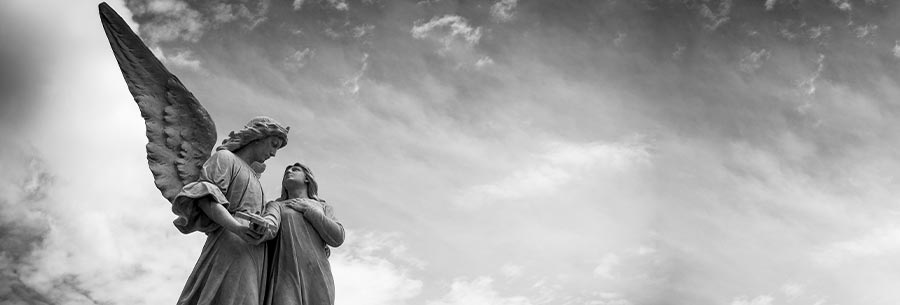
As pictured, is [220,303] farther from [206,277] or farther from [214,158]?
[214,158]

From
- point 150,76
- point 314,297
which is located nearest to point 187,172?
point 150,76

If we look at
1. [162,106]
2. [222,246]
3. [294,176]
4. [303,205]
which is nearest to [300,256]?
[303,205]

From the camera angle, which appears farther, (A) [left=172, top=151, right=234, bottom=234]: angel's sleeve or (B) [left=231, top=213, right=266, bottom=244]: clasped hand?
(A) [left=172, top=151, right=234, bottom=234]: angel's sleeve

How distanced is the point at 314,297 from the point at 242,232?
47.2 inches

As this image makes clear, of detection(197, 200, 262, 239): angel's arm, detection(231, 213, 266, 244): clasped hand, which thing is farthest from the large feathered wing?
detection(231, 213, 266, 244): clasped hand

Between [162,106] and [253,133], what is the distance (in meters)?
1.28

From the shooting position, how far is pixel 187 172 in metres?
13.4

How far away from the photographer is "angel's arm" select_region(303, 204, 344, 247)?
1309 cm

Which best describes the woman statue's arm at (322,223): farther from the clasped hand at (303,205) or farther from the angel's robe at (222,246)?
the angel's robe at (222,246)

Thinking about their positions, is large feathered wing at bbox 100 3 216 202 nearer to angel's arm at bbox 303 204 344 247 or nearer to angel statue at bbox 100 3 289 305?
angel statue at bbox 100 3 289 305

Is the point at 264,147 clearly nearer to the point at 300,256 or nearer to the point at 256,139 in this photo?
the point at 256,139

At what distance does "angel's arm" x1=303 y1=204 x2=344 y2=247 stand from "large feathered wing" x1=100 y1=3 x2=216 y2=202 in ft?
5.41

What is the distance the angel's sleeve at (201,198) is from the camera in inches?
493

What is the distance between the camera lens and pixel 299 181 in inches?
542
